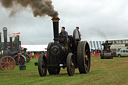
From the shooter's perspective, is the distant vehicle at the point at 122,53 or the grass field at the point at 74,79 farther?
the distant vehicle at the point at 122,53

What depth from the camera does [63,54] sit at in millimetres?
10578

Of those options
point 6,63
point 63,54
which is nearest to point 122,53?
point 6,63

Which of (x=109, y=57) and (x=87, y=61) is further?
(x=109, y=57)

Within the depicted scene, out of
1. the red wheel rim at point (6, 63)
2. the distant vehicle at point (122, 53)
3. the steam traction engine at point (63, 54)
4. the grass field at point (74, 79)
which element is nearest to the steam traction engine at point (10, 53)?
the red wheel rim at point (6, 63)

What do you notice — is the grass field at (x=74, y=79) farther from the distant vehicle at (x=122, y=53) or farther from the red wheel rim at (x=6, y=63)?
the distant vehicle at (x=122, y=53)

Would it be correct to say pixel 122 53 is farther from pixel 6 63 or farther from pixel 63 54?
pixel 63 54

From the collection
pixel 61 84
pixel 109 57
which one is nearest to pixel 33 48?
pixel 109 57

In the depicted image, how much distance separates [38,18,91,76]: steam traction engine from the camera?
10367 mm

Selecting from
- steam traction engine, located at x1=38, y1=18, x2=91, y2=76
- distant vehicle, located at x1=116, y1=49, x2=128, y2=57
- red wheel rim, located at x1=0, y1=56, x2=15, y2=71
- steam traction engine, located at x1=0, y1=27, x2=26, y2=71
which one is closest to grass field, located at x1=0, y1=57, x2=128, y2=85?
steam traction engine, located at x1=38, y1=18, x2=91, y2=76

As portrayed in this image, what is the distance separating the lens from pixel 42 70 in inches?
409

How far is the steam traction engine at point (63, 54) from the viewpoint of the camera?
10367 millimetres

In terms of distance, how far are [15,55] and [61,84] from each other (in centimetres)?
1611

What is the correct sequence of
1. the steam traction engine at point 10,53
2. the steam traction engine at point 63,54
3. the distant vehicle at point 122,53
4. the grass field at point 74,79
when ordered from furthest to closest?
the distant vehicle at point 122,53 < the steam traction engine at point 10,53 < the steam traction engine at point 63,54 < the grass field at point 74,79

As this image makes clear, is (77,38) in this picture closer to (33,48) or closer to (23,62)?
(23,62)
